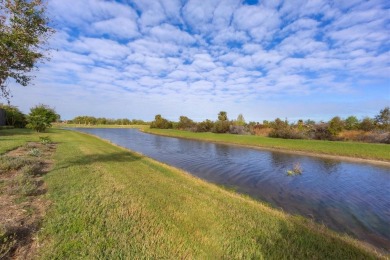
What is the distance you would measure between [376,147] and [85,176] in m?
25.7

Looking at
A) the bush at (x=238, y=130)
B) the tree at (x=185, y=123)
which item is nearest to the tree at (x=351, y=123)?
the bush at (x=238, y=130)

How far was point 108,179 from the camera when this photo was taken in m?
8.01

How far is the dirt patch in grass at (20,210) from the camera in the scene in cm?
351

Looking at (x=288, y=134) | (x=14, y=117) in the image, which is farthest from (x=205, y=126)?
(x=14, y=117)

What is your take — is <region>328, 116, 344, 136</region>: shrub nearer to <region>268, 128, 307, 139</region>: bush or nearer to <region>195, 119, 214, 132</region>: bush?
<region>268, 128, 307, 139</region>: bush

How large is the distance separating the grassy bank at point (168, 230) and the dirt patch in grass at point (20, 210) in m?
0.21

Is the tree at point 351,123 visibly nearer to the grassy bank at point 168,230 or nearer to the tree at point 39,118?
the grassy bank at point 168,230

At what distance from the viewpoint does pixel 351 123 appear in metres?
33.6

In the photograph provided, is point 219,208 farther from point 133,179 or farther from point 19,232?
point 19,232

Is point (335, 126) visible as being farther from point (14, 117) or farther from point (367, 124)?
point (14, 117)

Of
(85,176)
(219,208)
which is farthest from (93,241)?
(85,176)

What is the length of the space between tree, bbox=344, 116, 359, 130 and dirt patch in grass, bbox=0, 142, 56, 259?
133 ft

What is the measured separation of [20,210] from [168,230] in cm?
372

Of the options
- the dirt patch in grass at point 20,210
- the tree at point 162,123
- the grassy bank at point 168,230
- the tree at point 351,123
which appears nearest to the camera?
the dirt patch in grass at point 20,210
